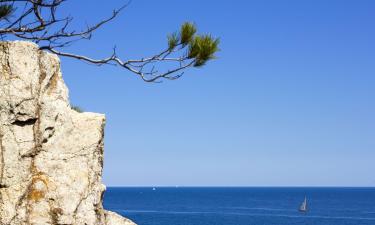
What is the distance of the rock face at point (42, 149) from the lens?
7512 millimetres

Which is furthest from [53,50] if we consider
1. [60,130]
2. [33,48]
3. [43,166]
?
[43,166]

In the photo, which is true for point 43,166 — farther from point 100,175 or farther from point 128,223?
point 128,223

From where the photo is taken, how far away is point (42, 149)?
779 cm

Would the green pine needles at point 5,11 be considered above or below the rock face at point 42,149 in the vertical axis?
above

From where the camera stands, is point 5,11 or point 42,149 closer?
point 42,149

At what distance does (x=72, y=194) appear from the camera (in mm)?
7738

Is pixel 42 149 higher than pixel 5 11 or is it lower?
lower

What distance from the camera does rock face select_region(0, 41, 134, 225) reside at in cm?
751

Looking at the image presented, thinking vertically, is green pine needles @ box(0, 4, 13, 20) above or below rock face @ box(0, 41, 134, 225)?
above

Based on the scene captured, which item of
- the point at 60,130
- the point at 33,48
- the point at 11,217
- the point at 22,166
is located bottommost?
the point at 11,217

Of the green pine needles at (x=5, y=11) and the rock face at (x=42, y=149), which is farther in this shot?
the green pine needles at (x=5, y=11)

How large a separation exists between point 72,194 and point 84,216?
34 centimetres

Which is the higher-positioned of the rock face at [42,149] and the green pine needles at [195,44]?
the green pine needles at [195,44]

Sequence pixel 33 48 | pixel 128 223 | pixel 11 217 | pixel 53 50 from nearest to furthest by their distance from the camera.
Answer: pixel 11 217
pixel 33 48
pixel 53 50
pixel 128 223
